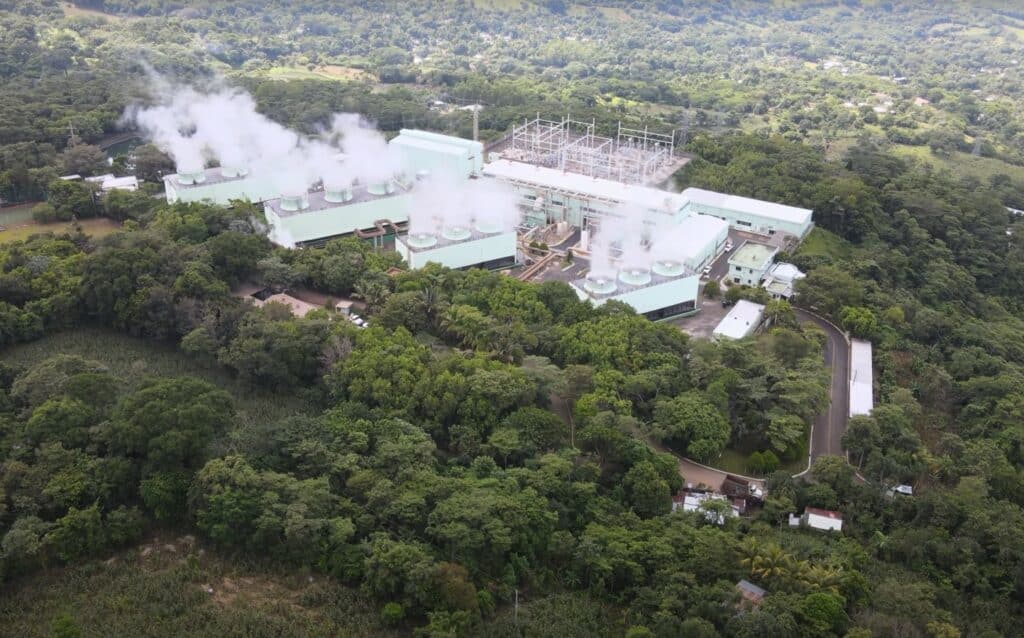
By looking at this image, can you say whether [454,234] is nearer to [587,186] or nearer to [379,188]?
[379,188]

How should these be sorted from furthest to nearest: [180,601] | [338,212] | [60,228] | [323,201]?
[60,228] → [323,201] → [338,212] → [180,601]

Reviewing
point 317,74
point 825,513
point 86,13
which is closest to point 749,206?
point 825,513

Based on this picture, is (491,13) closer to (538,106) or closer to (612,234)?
(538,106)

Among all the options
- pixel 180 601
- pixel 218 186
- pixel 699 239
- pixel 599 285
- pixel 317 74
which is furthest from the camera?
→ pixel 317 74

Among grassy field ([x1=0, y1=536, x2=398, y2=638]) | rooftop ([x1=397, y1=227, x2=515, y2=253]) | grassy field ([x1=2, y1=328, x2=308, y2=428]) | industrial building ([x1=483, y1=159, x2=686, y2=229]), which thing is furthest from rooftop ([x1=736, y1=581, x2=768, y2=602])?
industrial building ([x1=483, y1=159, x2=686, y2=229])

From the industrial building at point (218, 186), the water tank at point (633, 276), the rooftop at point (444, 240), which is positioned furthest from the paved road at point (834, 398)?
the industrial building at point (218, 186)

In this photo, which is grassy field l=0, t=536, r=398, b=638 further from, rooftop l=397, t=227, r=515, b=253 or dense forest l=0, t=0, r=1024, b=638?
rooftop l=397, t=227, r=515, b=253

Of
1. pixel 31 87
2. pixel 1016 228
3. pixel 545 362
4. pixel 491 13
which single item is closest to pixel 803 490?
pixel 545 362
